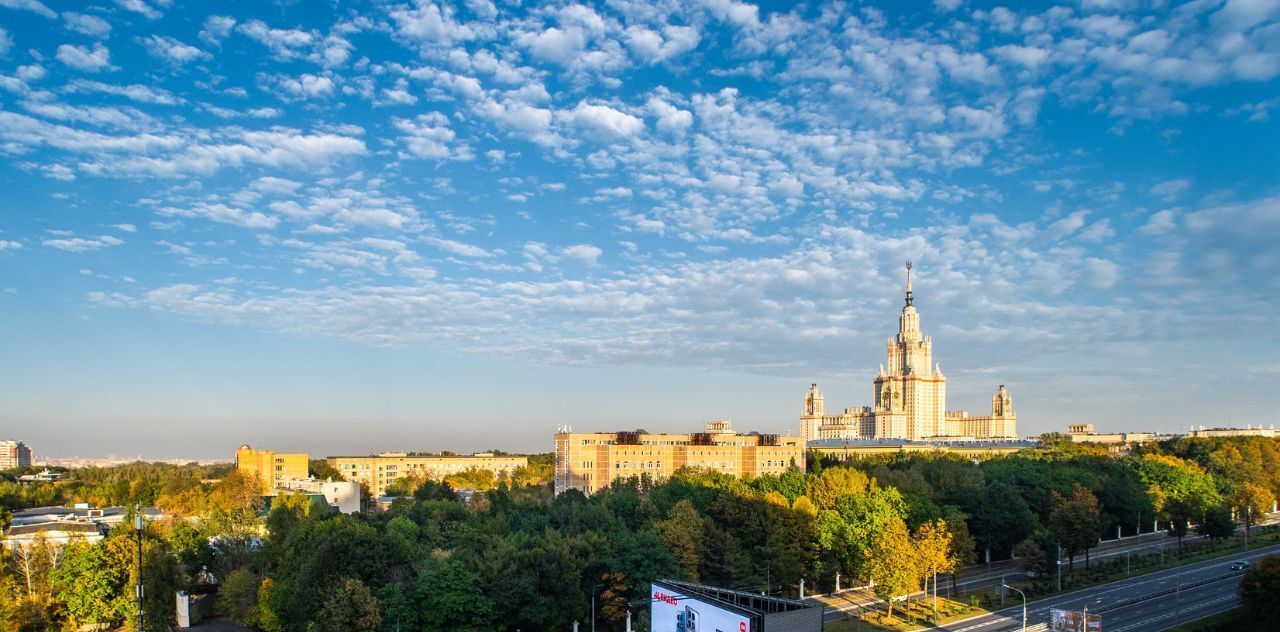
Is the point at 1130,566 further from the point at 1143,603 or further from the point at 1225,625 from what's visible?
the point at 1225,625

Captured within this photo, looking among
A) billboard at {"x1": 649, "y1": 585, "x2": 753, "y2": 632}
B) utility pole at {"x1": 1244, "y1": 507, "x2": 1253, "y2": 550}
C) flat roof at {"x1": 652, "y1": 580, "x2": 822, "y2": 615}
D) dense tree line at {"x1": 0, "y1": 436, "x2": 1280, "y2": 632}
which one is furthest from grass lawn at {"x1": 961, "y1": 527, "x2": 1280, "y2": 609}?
billboard at {"x1": 649, "y1": 585, "x2": 753, "y2": 632}

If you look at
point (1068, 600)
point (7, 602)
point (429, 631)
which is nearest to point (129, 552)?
point (7, 602)

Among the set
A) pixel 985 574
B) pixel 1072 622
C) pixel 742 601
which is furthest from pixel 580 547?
pixel 985 574

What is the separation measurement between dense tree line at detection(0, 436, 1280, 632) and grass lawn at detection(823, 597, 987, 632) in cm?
230

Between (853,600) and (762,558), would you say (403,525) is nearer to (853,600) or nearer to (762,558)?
(762,558)

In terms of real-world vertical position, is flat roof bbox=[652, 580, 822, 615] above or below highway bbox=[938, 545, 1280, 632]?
above

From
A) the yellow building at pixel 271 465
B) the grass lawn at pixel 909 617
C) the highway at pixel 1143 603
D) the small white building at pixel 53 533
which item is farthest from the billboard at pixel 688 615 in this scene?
the yellow building at pixel 271 465

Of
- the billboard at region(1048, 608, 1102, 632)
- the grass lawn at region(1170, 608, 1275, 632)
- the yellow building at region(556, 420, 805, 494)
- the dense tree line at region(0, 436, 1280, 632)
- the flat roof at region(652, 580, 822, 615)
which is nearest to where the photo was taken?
the flat roof at region(652, 580, 822, 615)

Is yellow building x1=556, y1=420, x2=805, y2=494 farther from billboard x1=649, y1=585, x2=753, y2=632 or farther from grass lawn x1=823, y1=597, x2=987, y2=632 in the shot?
billboard x1=649, y1=585, x2=753, y2=632

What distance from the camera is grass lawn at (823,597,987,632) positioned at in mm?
64062

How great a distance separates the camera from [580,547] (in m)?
63.3

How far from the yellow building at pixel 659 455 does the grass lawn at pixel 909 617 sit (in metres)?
Answer: 56.4

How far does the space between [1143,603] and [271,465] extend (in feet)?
489

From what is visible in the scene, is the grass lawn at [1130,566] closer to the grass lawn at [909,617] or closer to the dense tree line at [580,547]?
the dense tree line at [580,547]
